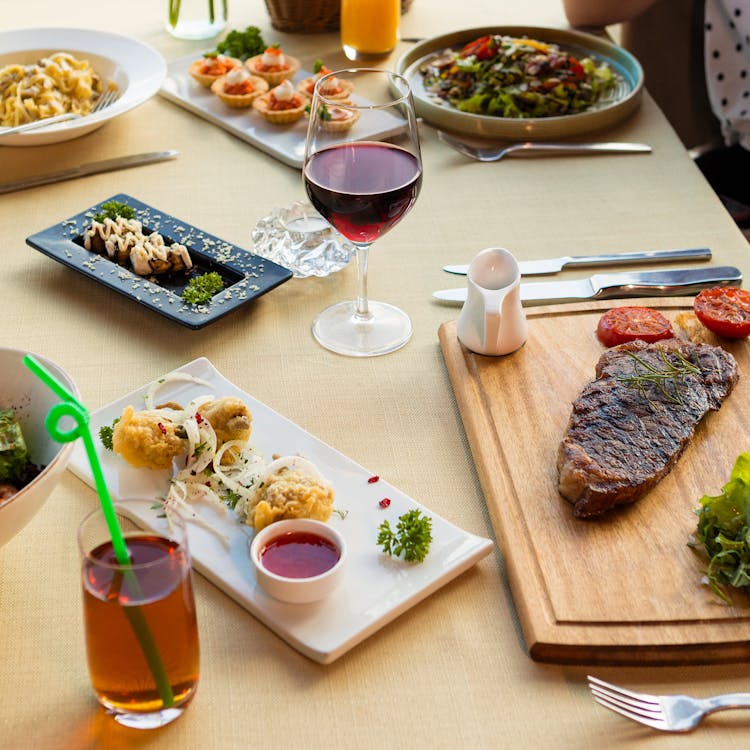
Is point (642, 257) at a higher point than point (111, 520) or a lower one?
lower

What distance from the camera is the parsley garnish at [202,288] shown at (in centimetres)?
158

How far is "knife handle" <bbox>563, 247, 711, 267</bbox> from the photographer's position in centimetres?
178

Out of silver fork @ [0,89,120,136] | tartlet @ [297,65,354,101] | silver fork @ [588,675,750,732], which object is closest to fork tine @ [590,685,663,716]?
silver fork @ [588,675,750,732]

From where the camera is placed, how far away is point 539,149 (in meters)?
2.17

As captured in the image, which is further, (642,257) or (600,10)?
(600,10)

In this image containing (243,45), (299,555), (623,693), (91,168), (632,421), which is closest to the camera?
(623,693)

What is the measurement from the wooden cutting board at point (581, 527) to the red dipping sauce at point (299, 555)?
0.22 m

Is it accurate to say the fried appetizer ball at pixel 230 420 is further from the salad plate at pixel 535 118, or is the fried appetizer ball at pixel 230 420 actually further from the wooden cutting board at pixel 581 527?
the salad plate at pixel 535 118

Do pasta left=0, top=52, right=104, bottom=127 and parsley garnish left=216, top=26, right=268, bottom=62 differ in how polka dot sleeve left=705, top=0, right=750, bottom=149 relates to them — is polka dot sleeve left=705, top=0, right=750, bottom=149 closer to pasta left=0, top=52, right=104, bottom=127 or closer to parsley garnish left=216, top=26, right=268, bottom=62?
parsley garnish left=216, top=26, right=268, bottom=62

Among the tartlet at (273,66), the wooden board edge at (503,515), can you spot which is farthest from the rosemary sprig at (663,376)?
the tartlet at (273,66)

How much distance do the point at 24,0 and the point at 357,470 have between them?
7.65 ft

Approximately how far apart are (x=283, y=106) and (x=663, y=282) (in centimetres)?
99

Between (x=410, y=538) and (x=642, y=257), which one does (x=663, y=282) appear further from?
(x=410, y=538)

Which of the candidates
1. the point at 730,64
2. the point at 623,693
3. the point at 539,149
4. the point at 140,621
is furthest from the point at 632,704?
the point at 730,64
